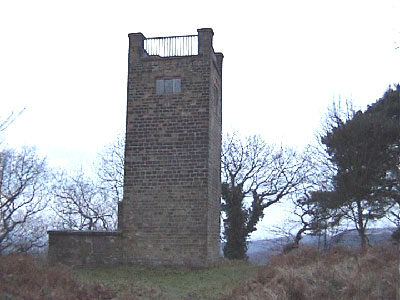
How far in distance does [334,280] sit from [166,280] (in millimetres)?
6807

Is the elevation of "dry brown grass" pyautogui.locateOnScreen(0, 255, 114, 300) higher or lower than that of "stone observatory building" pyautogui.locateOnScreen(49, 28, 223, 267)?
lower

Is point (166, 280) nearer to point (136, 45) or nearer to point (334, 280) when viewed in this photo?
point (334, 280)

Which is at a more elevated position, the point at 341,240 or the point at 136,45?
the point at 136,45

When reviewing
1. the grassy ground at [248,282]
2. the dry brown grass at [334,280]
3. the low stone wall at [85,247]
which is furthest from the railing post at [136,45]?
the dry brown grass at [334,280]

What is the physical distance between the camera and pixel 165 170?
19844 millimetres

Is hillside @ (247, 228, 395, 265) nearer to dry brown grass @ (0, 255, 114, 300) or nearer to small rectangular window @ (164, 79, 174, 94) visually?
small rectangular window @ (164, 79, 174, 94)

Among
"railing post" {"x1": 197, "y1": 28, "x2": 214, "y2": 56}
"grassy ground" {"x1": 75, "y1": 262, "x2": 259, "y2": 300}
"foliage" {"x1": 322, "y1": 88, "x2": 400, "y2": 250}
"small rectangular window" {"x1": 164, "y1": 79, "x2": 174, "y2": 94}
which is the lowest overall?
"grassy ground" {"x1": 75, "y1": 262, "x2": 259, "y2": 300}

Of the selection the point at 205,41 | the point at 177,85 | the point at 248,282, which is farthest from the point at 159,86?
the point at 248,282

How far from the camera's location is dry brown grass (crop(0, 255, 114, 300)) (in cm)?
1177

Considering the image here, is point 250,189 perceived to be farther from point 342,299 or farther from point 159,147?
point 342,299

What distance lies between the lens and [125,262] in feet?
63.9

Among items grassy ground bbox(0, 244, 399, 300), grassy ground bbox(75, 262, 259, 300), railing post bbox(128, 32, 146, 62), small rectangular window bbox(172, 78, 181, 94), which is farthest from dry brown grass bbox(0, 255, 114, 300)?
railing post bbox(128, 32, 146, 62)

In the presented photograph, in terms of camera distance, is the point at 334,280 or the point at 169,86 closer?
the point at 334,280

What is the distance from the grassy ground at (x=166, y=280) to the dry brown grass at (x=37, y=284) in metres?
0.84
